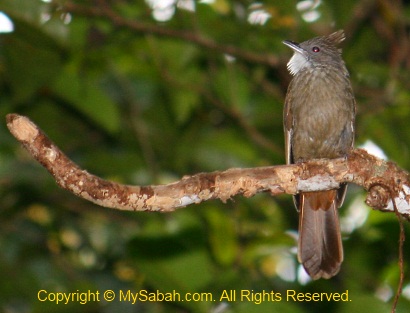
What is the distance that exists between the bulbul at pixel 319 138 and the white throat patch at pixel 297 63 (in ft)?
0.36

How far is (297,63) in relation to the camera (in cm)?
567

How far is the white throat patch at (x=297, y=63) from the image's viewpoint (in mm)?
5602

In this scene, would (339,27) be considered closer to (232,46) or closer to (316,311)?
(232,46)

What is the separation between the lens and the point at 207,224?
234 inches

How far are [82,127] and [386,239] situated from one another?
110 inches

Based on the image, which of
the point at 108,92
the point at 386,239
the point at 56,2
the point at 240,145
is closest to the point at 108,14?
the point at 56,2

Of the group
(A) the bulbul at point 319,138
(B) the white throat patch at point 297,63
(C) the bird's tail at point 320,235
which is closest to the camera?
(C) the bird's tail at point 320,235

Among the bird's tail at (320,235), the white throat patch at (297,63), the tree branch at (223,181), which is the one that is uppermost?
the white throat patch at (297,63)

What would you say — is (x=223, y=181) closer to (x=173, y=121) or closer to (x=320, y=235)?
(x=320, y=235)

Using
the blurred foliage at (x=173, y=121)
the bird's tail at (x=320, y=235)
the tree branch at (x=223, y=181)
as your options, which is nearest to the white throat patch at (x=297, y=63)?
the blurred foliage at (x=173, y=121)

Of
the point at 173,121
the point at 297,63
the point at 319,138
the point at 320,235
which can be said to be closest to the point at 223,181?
the point at 320,235

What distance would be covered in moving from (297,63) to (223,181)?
2226mm

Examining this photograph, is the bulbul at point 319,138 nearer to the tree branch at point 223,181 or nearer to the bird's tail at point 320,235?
the bird's tail at point 320,235

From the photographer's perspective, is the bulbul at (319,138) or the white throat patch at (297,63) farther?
the white throat patch at (297,63)
